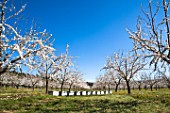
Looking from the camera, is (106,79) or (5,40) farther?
(106,79)

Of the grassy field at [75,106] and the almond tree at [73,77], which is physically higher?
the almond tree at [73,77]

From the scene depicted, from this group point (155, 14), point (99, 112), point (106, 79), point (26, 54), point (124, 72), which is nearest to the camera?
point (99, 112)

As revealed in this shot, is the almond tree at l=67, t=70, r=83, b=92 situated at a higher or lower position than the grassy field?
higher

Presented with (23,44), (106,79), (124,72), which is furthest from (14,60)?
(106,79)

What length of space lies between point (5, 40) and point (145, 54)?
11.4m

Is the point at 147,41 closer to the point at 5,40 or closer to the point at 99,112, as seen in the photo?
the point at 99,112

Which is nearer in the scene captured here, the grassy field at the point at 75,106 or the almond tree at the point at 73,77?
the grassy field at the point at 75,106

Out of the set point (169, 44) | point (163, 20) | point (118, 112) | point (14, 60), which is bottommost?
point (118, 112)

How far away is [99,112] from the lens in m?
13.9

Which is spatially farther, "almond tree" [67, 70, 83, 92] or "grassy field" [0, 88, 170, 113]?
"almond tree" [67, 70, 83, 92]

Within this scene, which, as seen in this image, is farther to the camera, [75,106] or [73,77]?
[73,77]

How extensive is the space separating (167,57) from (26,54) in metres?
11.1

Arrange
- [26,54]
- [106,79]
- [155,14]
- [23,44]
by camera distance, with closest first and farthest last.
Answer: [26,54] → [23,44] → [155,14] → [106,79]

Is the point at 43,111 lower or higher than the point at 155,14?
lower
